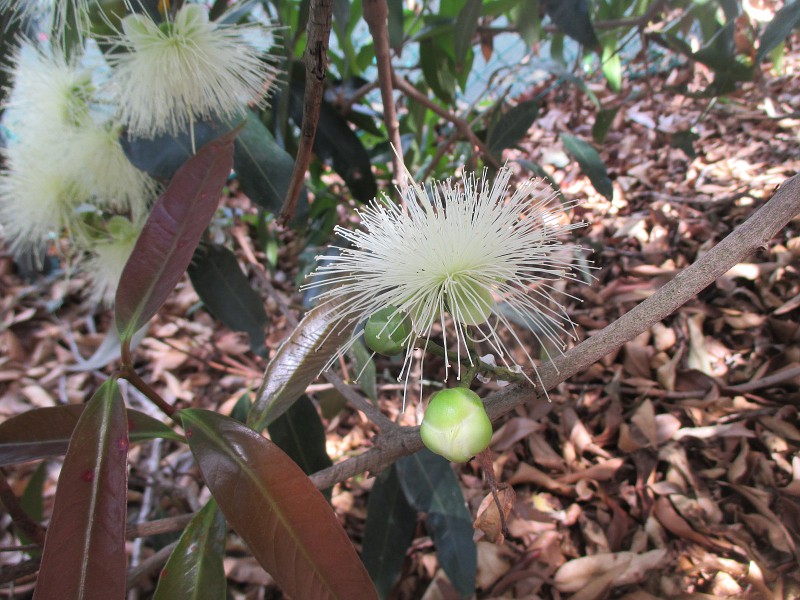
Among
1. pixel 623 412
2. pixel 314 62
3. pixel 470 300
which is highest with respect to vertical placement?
pixel 314 62

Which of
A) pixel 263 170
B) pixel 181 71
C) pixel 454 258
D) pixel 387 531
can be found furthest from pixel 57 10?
pixel 387 531

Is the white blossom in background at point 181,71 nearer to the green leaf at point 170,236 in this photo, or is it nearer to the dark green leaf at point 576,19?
→ the green leaf at point 170,236

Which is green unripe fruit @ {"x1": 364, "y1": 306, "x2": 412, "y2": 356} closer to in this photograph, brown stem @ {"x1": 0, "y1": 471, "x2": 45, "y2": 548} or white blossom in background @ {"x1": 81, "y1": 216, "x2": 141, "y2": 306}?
brown stem @ {"x1": 0, "y1": 471, "x2": 45, "y2": 548}

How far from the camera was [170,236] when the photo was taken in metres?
0.56

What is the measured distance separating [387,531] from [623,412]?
1.76 feet

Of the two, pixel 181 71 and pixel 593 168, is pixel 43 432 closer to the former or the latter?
pixel 181 71

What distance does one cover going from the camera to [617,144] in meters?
1.98

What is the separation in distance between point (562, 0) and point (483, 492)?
0.95 metres

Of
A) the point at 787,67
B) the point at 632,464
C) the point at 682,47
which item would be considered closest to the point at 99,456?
the point at 632,464

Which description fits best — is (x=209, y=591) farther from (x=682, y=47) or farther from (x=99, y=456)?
(x=682, y=47)

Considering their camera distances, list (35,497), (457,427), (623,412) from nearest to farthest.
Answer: (457,427) < (35,497) < (623,412)

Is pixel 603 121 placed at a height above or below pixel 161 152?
below

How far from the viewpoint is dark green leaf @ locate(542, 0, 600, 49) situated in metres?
0.99

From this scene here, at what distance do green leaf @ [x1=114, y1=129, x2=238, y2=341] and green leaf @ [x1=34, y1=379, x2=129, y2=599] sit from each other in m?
0.11
